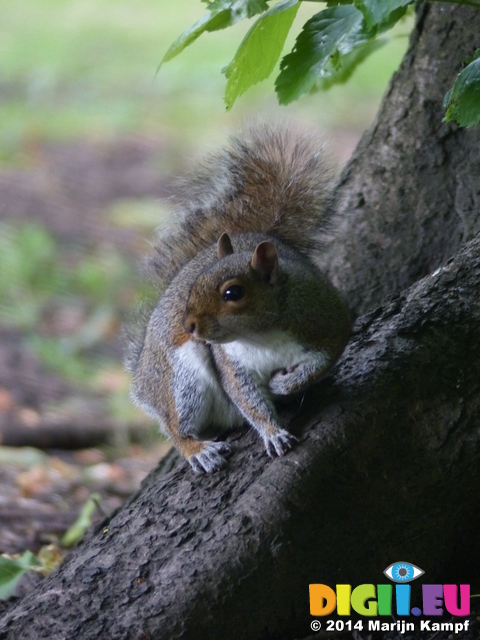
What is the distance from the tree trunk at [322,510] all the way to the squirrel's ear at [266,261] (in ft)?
0.92

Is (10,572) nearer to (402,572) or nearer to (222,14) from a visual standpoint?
(402,572)

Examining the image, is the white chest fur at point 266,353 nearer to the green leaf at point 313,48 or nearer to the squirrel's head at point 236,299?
the squirrel's head at point 236,299

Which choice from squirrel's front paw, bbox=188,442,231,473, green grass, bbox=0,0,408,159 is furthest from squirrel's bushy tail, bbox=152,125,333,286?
green grass, bbox=0,0,408,159

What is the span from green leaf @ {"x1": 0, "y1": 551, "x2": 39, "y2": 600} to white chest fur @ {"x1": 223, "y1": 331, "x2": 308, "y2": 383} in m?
0.84

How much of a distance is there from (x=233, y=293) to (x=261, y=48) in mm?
577

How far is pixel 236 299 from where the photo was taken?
2057mm

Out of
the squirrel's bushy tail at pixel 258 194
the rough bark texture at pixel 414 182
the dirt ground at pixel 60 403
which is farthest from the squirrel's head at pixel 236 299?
the dirt ground at pixel 60 403

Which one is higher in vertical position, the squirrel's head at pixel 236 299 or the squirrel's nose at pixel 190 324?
the squirrel's head at pixel 236 299

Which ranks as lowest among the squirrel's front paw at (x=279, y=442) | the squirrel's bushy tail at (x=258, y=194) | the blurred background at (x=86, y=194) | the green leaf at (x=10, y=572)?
the green leaf at (x=10, y=572)

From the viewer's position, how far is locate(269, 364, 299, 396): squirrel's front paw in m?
2.06

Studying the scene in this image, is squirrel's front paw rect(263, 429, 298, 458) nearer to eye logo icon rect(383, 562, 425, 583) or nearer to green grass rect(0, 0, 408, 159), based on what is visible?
eye logo icon rect(383, 562, 425, 583)

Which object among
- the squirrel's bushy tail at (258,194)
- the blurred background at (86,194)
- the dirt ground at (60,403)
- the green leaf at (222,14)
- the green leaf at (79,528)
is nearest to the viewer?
the green leaf at (222,14)

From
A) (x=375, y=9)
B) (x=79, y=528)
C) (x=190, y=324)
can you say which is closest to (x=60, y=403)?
(x=79, y=528)

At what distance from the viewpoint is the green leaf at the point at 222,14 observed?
1.70 metres
